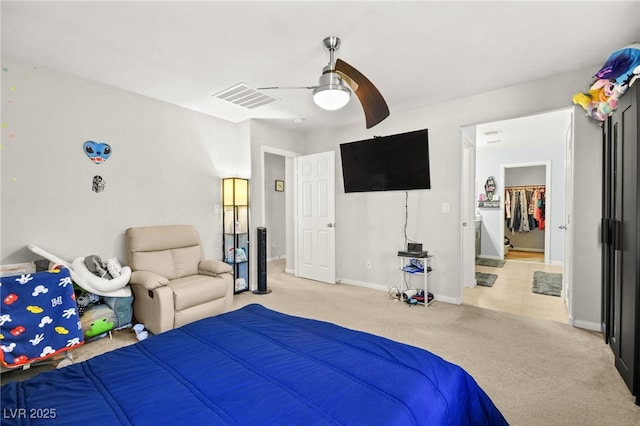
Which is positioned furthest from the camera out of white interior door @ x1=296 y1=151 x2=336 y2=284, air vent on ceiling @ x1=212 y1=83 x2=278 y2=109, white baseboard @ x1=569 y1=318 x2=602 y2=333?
white interior door @ x1=296 y1=151 x2=336 y2=284

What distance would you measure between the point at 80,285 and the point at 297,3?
285cm

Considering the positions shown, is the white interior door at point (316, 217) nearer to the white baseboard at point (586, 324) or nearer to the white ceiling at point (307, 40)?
the white ceiling at point (307, 40)

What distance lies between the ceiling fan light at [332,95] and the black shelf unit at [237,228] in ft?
8.24

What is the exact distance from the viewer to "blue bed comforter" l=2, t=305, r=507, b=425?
930 mm

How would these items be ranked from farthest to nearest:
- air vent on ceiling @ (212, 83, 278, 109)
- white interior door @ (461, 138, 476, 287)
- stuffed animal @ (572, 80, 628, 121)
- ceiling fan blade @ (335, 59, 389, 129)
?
white interior door @ (461, 138, 476, 287), air vent on ceiling @ (212, 83, 278, 109), stuffed animal @ (572, 80, 628, 121), ceiling fan blade @ (335, 59, 389, 129)

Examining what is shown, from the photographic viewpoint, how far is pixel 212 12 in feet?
6.63

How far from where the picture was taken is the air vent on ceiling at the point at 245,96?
10.8 feet

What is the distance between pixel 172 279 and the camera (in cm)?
331

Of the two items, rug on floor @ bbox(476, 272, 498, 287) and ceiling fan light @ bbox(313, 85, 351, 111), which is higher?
ceiling fan light @ bbox(313, 85, 351, 111)

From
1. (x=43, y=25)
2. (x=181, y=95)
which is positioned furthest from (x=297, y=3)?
(x=181, y=95)

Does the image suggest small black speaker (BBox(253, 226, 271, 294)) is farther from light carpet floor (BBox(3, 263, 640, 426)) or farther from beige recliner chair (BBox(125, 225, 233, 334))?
beige recliner chair (BBox(125, 225, 233, 334))

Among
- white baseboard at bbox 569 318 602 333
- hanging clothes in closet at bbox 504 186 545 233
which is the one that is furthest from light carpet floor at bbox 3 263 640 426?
hanging clothes in closet at bbox 504 186 545 233

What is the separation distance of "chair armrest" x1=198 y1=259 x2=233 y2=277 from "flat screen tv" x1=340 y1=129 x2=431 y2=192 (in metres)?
2.17

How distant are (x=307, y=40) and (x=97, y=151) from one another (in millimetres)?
2467
